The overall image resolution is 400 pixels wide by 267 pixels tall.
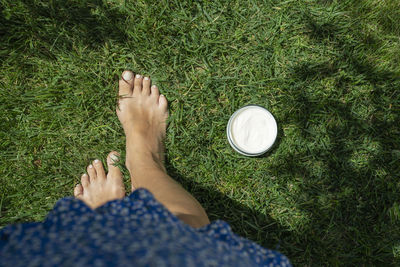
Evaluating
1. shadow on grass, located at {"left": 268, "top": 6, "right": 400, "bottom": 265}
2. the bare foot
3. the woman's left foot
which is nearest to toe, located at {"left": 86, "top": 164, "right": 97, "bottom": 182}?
the woman's left foot

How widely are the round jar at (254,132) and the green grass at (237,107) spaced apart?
0.49 feet

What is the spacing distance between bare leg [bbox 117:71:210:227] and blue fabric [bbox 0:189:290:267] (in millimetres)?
699

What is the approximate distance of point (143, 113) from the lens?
2.23 meters

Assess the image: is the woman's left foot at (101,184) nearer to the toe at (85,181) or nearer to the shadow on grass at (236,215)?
the toe at (85,181)

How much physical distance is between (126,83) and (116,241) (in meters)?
1.39

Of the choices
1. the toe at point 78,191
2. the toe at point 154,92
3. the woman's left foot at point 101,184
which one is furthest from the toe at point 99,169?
the toe at point 154,92

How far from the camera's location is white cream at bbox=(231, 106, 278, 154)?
2.02 meters

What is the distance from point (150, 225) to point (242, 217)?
1106 mm

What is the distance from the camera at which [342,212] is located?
2.16 m

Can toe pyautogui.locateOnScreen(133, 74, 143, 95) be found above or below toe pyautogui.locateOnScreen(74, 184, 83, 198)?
above

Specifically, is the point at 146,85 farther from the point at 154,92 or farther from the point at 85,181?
the point at 85,181

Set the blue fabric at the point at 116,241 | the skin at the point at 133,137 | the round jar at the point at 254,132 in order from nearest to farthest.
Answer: the blue fabric at the point at 116,241, the round jar at the point at 254,132, the skin at the point at 133,137

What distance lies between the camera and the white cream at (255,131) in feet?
6.64

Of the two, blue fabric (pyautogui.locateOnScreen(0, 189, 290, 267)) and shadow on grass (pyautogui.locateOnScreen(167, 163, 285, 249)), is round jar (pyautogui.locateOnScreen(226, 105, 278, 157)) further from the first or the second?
blue fabric (pyautogui.locateOnScreen(0, 189, 290, 267))
